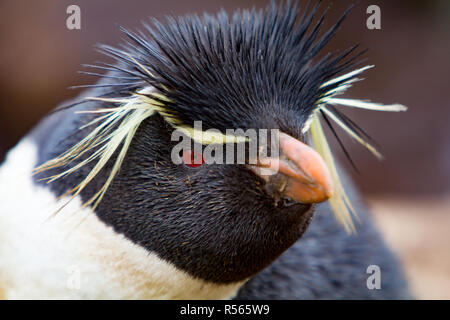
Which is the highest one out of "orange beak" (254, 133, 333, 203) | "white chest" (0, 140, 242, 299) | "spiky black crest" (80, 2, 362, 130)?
"spiky black crest" (80, 2, 362, 130)

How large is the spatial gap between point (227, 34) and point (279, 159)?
0.39m

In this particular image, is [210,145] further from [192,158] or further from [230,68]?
[230,68]

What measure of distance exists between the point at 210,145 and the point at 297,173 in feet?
0.78

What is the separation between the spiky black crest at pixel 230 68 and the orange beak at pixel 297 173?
0.09 m

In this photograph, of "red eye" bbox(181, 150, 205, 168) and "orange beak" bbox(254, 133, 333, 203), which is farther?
"red eye" bbox(181, 150, 205, 168)

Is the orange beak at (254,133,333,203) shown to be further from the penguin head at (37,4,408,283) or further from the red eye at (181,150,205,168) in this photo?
the red eye at (181,150,205,168)

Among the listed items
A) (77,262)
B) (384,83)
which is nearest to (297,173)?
(77,262)

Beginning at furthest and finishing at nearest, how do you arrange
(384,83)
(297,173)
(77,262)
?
(384,83)
(77,262)
(297,173)

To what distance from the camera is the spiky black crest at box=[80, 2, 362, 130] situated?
4.28 feet

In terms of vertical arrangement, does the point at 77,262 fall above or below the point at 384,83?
below

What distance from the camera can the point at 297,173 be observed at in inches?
48.9

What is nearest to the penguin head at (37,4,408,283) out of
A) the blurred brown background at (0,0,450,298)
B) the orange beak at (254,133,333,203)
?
the orange beak at (254,133,333,203)
